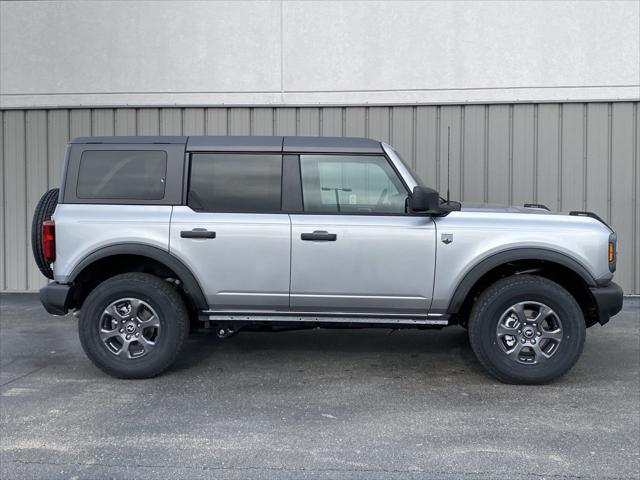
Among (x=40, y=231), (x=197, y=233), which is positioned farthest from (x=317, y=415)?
(x=40, y=231)

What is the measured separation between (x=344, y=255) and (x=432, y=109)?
15.5ft

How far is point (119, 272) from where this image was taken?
603cm

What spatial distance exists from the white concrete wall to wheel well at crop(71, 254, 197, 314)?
14.7ft

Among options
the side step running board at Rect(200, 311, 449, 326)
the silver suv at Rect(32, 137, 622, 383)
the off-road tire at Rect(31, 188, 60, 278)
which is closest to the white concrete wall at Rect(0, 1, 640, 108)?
the silver suv at Rect(32, 137, 622, 383)

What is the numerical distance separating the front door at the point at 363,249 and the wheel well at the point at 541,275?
50 cm

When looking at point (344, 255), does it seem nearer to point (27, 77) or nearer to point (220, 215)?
point (220, 215)

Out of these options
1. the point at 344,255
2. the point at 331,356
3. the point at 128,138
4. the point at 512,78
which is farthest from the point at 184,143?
the point at 512,78

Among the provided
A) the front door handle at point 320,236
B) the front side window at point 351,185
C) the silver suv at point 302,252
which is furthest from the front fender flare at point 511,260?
the front door handle at point 320,236

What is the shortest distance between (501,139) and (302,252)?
4986 mm

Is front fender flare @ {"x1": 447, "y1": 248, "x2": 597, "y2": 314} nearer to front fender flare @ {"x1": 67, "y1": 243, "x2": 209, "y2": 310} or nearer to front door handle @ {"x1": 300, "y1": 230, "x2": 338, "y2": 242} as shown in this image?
front door handle @ {"x1": 300, "y1": 230, "x2": 338, "y2": 242}

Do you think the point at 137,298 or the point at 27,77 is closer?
the point at 137,298

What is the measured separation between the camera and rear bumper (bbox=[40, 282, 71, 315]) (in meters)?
5.67

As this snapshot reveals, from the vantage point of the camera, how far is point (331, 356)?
654 centimetres

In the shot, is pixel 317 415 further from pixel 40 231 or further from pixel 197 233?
pixel 40 231
